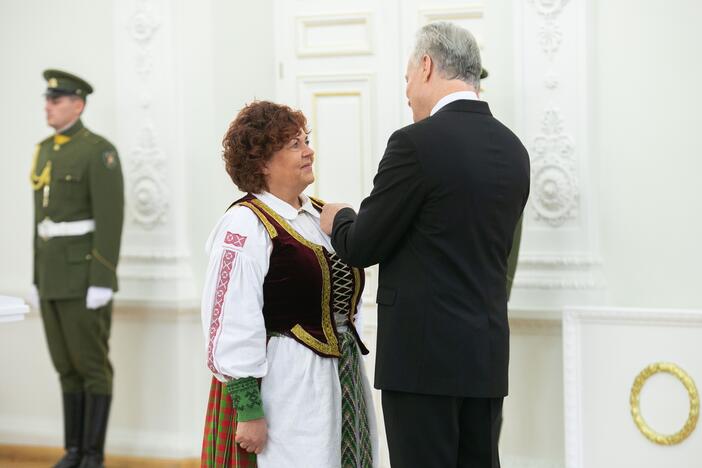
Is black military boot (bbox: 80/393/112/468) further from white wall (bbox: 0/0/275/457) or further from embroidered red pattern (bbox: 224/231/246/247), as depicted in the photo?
embroidered red pattern (bbox: 224/231/246/247)

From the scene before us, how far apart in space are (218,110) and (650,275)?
194 cm

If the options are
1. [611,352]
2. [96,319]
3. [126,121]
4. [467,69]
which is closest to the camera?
[467,69]

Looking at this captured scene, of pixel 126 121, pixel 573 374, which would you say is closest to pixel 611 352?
pixel 573 374

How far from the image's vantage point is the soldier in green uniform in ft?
13.6

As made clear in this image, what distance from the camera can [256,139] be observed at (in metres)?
2.29

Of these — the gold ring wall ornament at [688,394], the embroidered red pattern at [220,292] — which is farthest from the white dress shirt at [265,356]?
the gold ring wall ornament at [688,394]

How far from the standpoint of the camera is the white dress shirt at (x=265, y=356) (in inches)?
85.0

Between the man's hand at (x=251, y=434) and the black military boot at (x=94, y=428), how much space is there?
2.16 metres

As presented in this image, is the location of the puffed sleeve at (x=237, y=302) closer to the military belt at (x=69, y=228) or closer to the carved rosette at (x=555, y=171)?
the carved rosette at (x=555, y=171)

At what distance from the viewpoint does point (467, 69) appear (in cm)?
219

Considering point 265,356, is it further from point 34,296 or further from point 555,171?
point 34,296

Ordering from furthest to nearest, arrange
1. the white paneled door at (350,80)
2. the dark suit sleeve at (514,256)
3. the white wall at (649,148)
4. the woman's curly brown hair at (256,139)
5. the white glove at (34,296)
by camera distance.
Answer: the white glove at (34,296) → the white paneled door at (350,80) → the white wall at (649,148) → the dark suit sleeve at (514,256) → the woman's curly brown hair at (256,139)

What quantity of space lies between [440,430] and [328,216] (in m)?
0.55

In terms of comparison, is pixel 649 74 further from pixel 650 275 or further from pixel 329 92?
pixel 329 92
